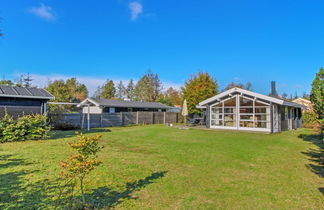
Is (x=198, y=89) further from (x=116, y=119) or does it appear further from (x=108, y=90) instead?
(x=108, y=90)

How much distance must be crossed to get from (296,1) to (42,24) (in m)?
20.9

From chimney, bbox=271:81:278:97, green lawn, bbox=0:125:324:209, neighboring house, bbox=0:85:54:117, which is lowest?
green lawn, bbox=0:125:324:209

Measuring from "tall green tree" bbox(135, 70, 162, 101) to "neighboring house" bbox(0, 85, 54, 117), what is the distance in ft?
92.5

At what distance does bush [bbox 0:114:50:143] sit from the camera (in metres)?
9.45

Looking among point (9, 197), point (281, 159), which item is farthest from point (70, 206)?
point (281, 159)

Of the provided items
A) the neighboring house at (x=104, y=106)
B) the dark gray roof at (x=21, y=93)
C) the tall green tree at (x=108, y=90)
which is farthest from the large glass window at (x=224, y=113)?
the tall green tree at (x=108, y=90)

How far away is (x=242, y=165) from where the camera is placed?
5773mm

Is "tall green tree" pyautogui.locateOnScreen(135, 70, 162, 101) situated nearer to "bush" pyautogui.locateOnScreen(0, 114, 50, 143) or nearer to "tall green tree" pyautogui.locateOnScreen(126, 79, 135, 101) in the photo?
"tall green tree" pyautogui.locateOnScreen(126, 79, 135, 101)

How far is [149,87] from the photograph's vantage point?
39406mm

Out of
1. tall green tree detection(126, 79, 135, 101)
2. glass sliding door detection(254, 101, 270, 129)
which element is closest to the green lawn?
glass sliding door detection(254, 101, 270, 129)

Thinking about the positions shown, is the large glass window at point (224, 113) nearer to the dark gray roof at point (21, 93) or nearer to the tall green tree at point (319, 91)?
the tall green tree at point (319, 91)

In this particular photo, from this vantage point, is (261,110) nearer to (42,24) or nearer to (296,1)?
(296,1)

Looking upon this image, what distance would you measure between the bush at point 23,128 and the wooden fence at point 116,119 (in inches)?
206

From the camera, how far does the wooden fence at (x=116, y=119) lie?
658 inches
